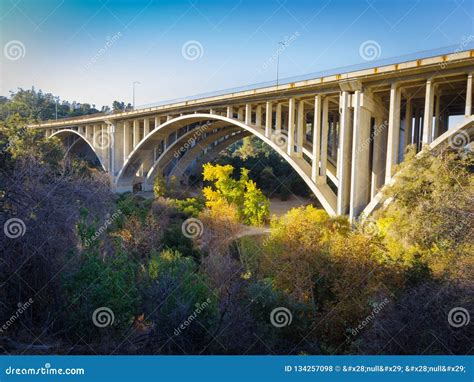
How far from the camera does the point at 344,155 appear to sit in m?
14.0

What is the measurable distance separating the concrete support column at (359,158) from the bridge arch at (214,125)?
1.14 m

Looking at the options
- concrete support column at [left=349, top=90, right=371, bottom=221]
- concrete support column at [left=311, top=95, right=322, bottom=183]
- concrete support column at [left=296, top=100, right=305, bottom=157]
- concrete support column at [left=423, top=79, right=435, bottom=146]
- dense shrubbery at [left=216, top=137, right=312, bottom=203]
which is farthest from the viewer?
dense shrubbery at [left=216, top=137, right=312, bottom=203]

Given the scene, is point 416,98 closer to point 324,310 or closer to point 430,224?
point 430,224

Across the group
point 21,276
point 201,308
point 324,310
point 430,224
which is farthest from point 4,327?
point 430,224

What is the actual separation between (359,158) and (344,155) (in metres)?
0.58

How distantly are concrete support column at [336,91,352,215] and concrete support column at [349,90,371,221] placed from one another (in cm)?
44

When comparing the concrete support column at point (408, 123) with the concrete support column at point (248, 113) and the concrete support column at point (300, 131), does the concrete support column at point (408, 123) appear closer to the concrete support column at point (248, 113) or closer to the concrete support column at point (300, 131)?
the concrete support column at point (300, 131)

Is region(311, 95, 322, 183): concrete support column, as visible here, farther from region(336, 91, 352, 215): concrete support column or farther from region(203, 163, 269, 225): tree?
region(203, 163, 269, 225): tree

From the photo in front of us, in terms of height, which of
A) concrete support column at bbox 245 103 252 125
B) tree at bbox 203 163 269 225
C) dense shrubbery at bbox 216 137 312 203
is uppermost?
concrete support column at bbox 245 103 252 125

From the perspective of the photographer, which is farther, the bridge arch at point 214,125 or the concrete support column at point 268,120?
the concrete support column at point 268,120

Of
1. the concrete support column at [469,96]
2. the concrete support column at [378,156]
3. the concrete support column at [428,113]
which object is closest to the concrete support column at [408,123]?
the concrete support column at [378,156]

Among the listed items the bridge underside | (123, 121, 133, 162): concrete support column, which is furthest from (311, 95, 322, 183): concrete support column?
(123, 121, 133, 162): concrete support column

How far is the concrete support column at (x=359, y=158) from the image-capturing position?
43.8 ft

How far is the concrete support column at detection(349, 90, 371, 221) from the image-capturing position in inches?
525
